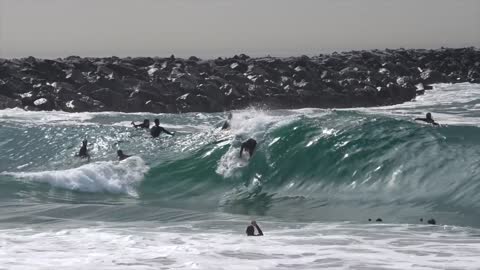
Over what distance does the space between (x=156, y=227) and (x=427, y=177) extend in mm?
6828

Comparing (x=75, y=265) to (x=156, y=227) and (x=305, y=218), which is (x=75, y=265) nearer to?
(x=156, y=227)

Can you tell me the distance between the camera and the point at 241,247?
11930 millimetres

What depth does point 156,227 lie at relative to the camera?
14.4m

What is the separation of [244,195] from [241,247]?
652 cm

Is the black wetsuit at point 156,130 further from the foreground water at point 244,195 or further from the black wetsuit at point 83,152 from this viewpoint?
the black wetsuit at point 83,152

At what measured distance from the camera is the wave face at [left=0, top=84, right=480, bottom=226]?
16422 millimetres

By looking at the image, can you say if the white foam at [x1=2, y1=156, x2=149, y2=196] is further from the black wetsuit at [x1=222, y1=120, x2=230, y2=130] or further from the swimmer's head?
the swimmer's head

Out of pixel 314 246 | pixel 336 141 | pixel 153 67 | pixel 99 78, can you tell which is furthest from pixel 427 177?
pixel 153 67

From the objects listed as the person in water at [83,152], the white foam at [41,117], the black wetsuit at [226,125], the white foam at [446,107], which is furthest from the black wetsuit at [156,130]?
the white foam at [446,107]

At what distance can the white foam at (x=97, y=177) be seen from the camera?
19344 millimetres

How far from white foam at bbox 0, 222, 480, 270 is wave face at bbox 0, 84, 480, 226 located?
1577 millimetres

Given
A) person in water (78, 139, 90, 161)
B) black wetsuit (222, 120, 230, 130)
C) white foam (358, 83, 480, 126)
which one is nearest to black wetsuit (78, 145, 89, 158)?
person in water (78, 139, 90, 161)

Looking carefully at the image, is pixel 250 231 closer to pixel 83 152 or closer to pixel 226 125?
pixel 83 152

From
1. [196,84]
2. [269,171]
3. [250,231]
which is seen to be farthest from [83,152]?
[196,84]
